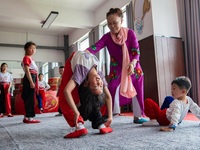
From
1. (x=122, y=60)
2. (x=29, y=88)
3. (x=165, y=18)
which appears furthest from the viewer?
(x=165, y=18)

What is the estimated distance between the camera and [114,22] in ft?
5.81

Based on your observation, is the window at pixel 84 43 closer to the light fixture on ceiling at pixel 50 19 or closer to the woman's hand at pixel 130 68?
the light fixture on ceiling at pixel 50 19

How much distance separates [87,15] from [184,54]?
132 inches

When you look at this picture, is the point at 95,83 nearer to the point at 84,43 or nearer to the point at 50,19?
the point at 50,19

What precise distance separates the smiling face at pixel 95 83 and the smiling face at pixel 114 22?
0.62m

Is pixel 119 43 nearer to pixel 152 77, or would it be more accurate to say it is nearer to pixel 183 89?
pixel 183 89

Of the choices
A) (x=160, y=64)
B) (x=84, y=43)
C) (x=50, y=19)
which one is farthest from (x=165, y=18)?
(x=84, y=43)

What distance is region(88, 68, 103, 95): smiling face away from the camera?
4.22ft

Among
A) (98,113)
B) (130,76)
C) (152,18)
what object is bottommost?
(98,113)

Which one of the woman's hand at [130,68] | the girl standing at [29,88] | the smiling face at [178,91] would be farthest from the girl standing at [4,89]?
the smiling face at [178,91]

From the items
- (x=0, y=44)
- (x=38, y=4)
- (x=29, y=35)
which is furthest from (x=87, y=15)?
(x=0, y=44)

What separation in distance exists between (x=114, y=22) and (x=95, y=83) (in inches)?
27.0

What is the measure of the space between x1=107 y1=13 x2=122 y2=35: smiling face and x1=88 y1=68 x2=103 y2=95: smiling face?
62 cm

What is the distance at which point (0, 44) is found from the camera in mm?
7234
